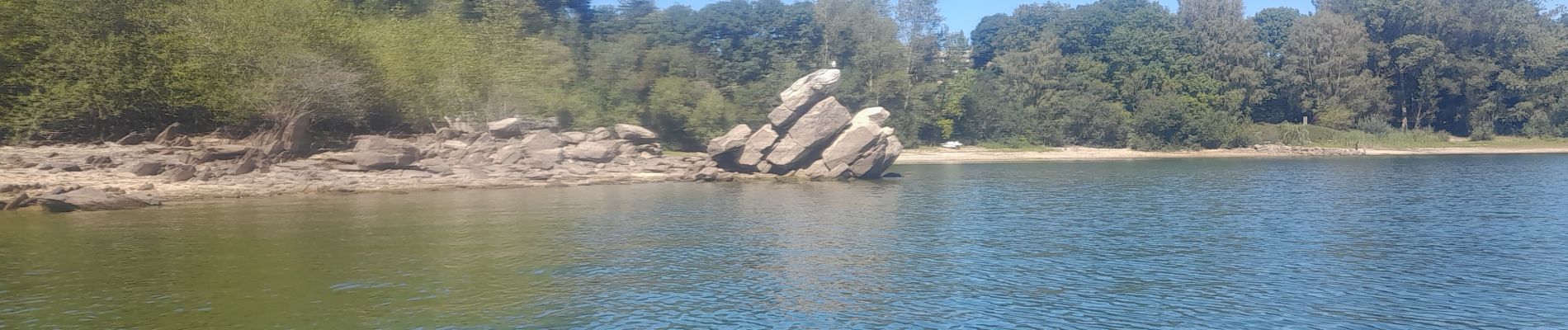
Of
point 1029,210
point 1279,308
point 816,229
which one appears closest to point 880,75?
point 1029,210

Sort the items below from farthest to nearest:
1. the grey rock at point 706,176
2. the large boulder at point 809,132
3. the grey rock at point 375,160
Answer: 1. the large boulder at point 809,132
2. the grey rock at point 706,176
3. the grey rock at point 375,160

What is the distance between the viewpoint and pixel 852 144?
7062 centimetres

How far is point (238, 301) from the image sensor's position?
23422 mm

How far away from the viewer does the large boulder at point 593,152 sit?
242ft

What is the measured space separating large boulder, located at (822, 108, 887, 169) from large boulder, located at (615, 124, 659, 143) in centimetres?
2313

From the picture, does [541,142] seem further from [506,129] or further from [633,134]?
[633,134]

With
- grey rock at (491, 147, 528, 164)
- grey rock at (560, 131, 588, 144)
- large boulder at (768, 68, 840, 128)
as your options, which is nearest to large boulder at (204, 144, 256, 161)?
grey rock at (491, 147, 528, 164)

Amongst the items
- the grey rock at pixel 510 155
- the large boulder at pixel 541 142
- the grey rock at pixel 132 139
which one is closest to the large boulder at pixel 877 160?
the large boulder at pixel 541 142

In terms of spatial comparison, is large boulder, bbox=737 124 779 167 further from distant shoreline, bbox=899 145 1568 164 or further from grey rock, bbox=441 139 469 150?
distant shoreline, bbox=899 145 1568 164

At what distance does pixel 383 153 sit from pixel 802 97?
27.5m

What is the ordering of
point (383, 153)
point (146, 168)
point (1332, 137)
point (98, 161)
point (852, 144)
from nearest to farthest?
point (98, 161), point (146, 168), point (383, 153), point (852, 144), point (1332, 137)

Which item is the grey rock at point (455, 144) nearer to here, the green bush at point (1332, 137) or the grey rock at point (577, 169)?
the grey rock at point (577, 169)

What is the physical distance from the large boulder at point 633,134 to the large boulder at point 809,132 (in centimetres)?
2166

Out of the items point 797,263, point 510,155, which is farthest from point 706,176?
point 797,263
